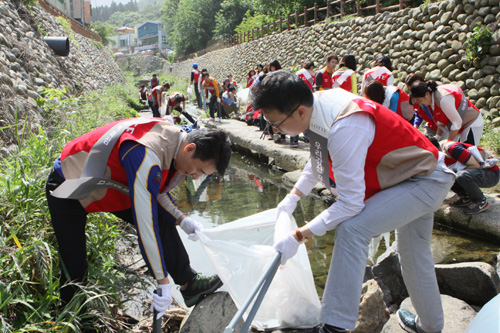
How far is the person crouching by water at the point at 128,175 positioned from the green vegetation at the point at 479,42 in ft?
23.3

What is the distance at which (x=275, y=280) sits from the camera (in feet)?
7.09

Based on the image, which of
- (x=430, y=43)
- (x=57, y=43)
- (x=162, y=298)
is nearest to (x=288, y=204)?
(x=162, y=298)

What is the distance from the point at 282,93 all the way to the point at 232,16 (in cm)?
4043

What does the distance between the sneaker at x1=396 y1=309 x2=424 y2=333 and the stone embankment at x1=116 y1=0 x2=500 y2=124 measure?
238 inches

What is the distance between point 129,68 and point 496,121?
174 ft

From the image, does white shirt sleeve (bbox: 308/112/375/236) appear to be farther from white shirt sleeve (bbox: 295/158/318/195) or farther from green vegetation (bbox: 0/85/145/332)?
green vegetation (bbox: 0/85/145/332)

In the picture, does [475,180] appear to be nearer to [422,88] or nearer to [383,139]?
[422,88]

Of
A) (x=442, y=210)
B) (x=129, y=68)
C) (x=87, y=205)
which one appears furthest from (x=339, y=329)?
(x=129, y=68)

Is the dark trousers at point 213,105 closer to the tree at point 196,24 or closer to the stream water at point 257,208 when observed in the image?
the stream water at point 257,208

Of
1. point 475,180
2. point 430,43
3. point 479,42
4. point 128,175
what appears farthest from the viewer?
point 430,43

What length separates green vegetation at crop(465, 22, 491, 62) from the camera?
283 inches

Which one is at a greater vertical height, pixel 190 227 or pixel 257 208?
pixel 190 227

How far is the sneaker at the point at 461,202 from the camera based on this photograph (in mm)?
3652

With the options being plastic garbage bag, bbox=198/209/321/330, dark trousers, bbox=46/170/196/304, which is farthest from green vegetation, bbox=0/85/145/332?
plastic garbage bag, bbox=198/209/321/330
